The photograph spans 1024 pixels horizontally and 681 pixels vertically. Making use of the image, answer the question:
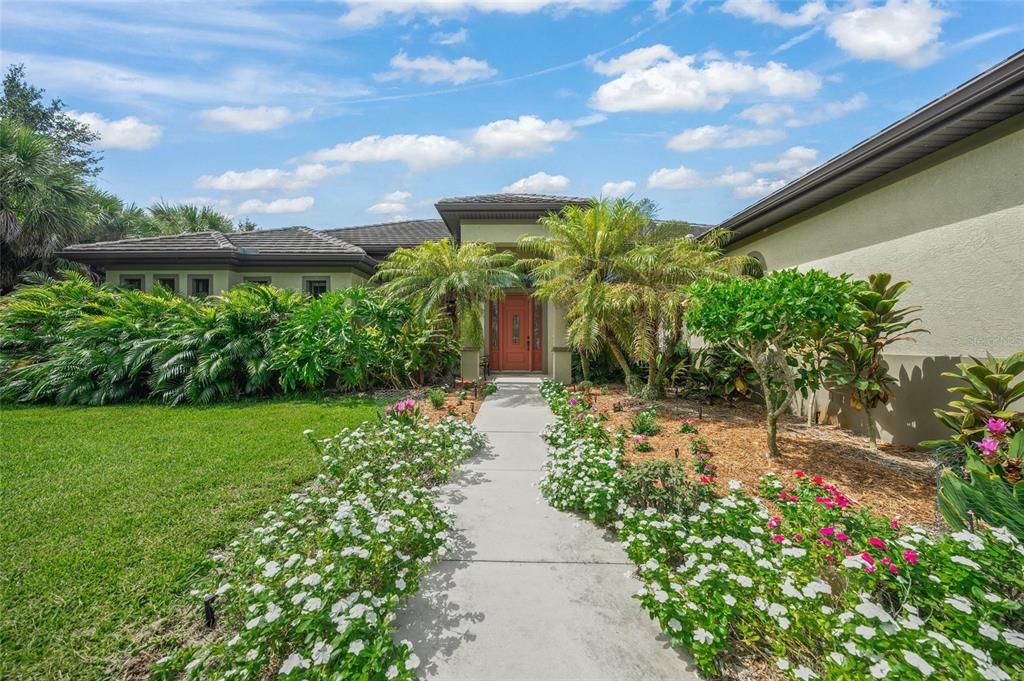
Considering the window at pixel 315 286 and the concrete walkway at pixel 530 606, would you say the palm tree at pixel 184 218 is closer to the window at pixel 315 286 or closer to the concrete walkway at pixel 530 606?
the window at pixel 315 286

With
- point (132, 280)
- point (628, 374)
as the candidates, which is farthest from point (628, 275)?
point (132, 280)

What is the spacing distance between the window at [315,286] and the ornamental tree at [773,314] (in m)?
12.9

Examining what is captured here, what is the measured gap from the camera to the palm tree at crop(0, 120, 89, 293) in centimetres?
1414

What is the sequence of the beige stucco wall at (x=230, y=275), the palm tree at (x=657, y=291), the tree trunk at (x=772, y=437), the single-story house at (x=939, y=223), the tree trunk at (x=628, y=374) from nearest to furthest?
the single-story house at (x=939, y=223)
the tree trunk at (x=772, y=437)
the palm tree at (x=657, y=291)
the tree trunk at (x=628, y=374)
the beige stucco wall at (x=230, y=275)

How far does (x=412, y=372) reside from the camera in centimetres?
1023

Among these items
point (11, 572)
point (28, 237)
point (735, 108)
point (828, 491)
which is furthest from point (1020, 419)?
point (28, 237)

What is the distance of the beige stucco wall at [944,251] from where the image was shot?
4.74 metres

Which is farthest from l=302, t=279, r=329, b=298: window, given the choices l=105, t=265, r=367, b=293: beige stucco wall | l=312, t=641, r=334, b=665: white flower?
l=312, t=641, r=334, b=665: white flower

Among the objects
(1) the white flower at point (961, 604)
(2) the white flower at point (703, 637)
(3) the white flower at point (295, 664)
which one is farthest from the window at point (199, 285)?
(1) the white flower at point (961, 604)

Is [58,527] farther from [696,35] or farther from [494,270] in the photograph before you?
[696,35]

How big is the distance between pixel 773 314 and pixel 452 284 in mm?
6680

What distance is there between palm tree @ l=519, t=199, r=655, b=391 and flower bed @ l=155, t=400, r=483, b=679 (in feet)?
16.5

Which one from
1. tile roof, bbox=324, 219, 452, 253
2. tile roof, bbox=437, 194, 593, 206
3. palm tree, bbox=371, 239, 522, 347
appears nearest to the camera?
palm tree, bbox=371, 239, 522, 347

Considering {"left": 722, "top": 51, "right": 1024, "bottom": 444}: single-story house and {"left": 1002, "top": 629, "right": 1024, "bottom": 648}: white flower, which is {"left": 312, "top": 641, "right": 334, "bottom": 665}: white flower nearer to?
{"left": 1002, "top": 629, "right": 1024, "bottom": 648}: white flower
